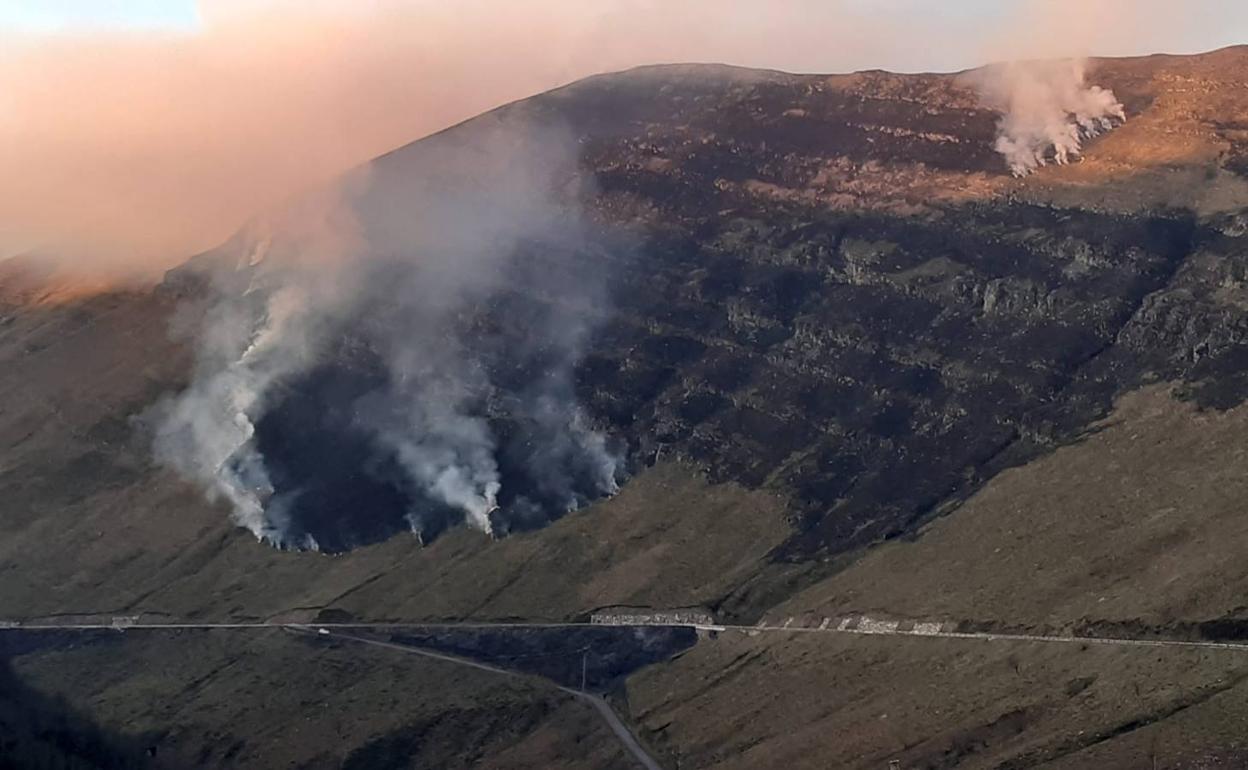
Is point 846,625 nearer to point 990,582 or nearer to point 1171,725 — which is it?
point 990,582

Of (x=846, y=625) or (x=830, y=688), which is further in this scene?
(x=846, y=625)

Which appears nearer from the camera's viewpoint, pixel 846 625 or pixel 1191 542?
pixel 1191 542

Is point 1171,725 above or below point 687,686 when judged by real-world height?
above

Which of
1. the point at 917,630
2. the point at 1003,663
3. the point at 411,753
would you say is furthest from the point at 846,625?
the point at 411,753

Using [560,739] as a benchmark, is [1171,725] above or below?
above

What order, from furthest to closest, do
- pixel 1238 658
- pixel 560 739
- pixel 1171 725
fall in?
pixel 560 739, pixel 1238 658, pixel 1171 725

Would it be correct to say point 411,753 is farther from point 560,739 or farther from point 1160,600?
point 1160,600

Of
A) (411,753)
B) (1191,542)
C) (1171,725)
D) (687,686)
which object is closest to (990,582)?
(1191,542)

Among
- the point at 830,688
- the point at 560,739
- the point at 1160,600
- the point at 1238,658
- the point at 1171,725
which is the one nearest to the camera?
the point at 1171,725

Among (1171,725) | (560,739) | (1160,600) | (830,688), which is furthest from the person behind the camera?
(560,739)

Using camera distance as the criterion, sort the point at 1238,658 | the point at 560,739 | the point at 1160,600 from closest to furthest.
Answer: the point at 1238,658
the point at 1160,600
the point at 560,739
